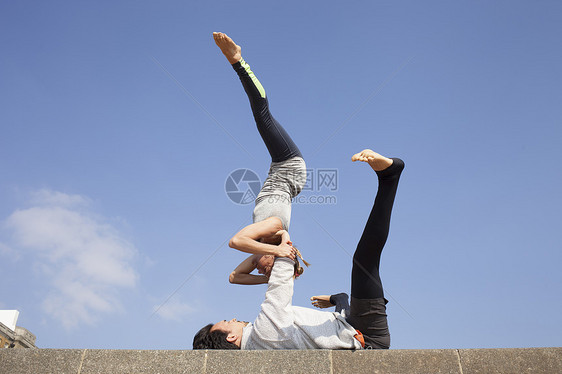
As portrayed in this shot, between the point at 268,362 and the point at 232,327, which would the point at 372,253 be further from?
the point at 232,327

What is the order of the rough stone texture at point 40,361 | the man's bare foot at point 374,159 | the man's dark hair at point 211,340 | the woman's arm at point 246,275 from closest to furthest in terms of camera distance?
the rough stone texture at point 40,361 < the man's bare foot at point 374,159 < the man's dark hair at point 211,340 < the woman's arm at point 246,275

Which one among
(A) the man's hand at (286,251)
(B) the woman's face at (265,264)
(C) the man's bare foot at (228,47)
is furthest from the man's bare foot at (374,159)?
(C) the man's bare foot at (228,47)

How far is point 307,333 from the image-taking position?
3121 mm

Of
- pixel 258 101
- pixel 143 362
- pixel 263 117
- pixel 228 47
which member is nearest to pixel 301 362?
pixel 143 362

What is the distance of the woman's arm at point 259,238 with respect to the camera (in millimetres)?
3549

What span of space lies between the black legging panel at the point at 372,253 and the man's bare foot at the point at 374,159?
8cm

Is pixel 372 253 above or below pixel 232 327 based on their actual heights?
above

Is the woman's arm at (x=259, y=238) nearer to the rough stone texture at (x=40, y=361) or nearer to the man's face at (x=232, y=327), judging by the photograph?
the man's face at (x=232, y=327)

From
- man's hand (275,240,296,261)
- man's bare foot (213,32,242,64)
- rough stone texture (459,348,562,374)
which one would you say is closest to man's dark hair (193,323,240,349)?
man's hand (275,240,296,261)

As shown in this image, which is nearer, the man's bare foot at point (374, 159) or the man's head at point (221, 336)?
the man's bare foot at point (374, 159)

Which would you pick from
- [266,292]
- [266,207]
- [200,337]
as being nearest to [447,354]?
[266,292]

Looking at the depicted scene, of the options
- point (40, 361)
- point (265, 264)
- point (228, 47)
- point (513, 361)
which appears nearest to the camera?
point (513, 361)

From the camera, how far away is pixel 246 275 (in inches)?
181

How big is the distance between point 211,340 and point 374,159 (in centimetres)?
212
